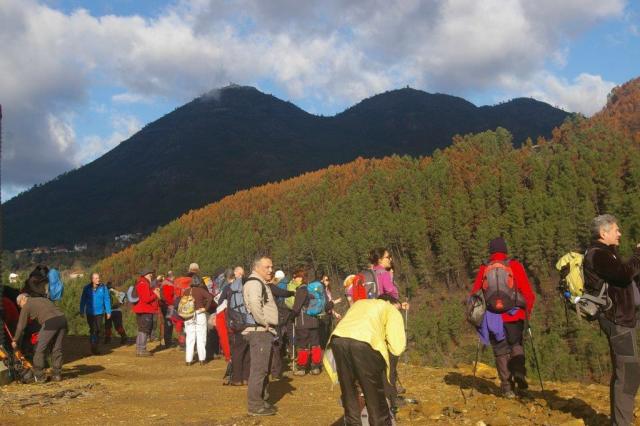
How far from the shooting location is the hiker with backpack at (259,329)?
26.1ft

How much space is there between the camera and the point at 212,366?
13.5m

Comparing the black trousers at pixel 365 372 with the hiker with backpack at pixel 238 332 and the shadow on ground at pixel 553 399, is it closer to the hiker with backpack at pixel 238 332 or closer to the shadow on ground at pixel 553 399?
the hiker with backpack at pixel 238 332

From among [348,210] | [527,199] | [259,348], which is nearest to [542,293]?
[527,199]

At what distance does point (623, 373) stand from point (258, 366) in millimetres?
4600

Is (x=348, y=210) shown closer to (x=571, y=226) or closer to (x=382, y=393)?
(x=571, y=226)

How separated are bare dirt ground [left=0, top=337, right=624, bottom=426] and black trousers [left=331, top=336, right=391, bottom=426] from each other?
2345 mm

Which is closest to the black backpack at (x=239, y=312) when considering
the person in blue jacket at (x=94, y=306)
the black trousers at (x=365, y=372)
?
the black trousers at (x=365, y=372)

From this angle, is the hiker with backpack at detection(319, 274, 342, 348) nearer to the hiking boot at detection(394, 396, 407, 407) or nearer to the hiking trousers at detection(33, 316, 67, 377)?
the hiking boot at detection(394, 396, 407, 407)

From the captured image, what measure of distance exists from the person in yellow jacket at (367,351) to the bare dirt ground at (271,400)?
233 cm

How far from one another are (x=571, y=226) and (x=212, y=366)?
90.1m

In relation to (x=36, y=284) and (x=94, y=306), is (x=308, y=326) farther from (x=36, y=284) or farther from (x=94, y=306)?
(x=94, y=306)

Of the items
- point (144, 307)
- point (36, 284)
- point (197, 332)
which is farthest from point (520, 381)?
point (144, 307)

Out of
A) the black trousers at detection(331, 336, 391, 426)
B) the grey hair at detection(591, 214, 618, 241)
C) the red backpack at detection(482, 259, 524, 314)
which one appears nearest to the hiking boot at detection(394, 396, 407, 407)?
the red backpack at detection(482, 259, 524, 314)

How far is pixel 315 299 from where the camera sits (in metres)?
12.0
